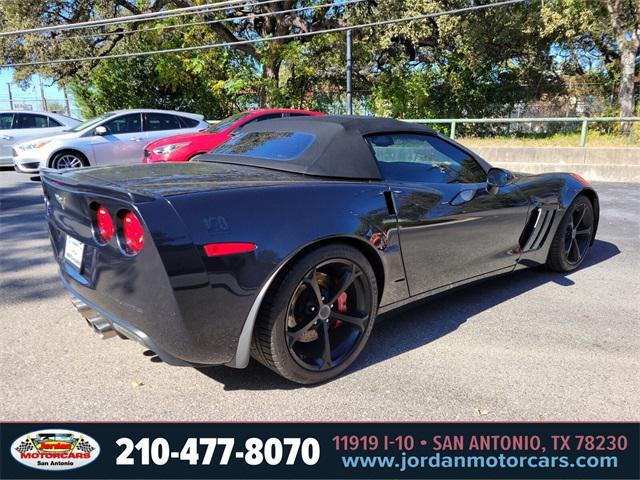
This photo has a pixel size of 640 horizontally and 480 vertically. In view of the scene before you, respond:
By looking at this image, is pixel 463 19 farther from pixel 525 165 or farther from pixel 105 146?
pixel 105 146

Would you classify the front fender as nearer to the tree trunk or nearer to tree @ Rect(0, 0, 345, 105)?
the tree trunk

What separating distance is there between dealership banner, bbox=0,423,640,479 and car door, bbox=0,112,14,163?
11.2m

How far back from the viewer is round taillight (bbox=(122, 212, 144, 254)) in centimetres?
210

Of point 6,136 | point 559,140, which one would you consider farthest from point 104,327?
point 559,140

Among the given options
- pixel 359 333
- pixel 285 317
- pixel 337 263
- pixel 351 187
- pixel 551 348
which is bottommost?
pixel 551 348

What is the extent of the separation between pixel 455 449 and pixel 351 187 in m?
1.44

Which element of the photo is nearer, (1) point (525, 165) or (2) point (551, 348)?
(2) point (551, 348)

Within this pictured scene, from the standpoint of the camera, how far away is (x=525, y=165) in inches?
452

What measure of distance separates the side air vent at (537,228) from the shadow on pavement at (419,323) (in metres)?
0.43

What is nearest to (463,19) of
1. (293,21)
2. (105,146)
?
(293,21)

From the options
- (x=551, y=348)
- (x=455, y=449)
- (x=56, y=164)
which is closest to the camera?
(x=455, y=449)

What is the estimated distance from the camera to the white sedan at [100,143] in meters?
9.62

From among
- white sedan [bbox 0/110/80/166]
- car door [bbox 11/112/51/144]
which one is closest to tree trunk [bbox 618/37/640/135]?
white sedan [bbox 0/110/80/166]

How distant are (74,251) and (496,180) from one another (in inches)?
114
